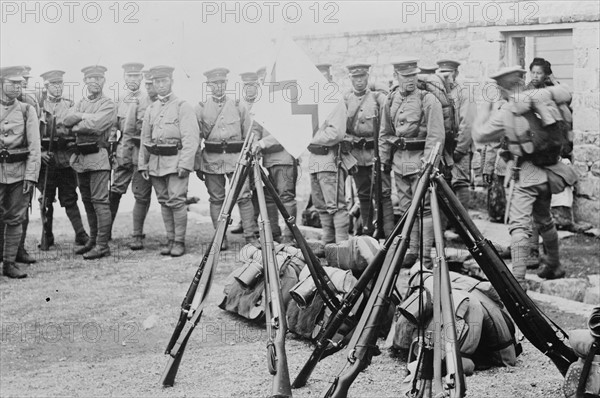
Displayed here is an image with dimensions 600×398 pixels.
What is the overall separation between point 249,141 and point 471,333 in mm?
2060

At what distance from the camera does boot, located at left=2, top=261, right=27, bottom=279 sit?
978cm

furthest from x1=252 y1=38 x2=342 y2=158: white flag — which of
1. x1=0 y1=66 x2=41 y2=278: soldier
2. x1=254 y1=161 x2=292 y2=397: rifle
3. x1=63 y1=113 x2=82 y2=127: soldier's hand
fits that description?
x1=63 y1=113 x2=82 y2=127: soldier's hand

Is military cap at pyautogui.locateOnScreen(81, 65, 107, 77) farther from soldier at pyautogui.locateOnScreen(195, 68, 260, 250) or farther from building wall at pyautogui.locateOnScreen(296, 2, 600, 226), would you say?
building wall at pyautogui.locateOnScreen(296, 2, 600, 226)

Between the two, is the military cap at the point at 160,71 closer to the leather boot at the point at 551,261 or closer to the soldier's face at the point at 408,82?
the soldier's face at the point at 408,82

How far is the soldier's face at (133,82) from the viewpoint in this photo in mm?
11625

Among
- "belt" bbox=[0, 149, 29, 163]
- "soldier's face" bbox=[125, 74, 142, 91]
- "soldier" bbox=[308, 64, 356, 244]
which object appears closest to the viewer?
"belt" bbox=[0, 149, 29, 163]

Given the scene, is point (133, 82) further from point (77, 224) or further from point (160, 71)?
point (77, 224)

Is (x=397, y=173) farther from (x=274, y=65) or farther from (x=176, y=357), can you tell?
(x=176, y=357)

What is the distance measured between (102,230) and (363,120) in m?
3.26

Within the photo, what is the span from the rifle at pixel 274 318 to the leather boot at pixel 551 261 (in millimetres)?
3475

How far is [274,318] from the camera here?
6.00 meters

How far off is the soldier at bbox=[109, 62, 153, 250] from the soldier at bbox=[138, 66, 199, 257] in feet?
1.44

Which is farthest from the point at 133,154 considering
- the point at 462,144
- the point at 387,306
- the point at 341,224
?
the point at 387,306

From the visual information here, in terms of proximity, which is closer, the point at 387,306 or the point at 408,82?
the point at 387,306
